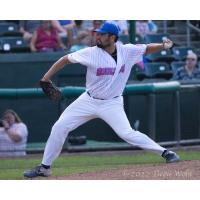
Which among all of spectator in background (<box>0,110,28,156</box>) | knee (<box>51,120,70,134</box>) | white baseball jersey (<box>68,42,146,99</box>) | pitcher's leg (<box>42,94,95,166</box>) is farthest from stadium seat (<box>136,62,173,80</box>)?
knee (<box>51,120,70,134</box>)

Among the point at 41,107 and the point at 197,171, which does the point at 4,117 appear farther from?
the point at 197,171

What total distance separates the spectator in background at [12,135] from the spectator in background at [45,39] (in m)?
1.86

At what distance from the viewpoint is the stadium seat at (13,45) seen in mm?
12898

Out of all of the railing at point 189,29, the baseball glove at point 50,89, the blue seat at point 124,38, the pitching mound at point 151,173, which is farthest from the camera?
the railing at point 189,29

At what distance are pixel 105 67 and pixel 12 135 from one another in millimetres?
3381

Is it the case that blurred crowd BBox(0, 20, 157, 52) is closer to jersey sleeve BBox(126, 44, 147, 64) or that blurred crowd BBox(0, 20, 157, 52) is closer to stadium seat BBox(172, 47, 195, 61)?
stadium seat BBox(172, 47, 195, 61)

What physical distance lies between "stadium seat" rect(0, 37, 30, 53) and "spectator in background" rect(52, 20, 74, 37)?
0.71 m

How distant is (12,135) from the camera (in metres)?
11.3

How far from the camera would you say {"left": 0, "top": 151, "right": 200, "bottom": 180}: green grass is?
8.99 m

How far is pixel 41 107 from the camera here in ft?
40.8

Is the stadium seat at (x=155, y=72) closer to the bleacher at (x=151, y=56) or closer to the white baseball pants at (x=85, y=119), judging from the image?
the bleacher at (x=151, y=56)

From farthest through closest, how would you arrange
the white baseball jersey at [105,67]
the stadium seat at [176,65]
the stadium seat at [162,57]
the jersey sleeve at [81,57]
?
the stadium seat at [162,57], the stadium seat at [176,65], the white baseball jersey at [105,67], the jersey sleeve at [81,57]

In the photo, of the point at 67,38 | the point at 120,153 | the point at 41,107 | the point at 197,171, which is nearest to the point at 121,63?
the point at 197,171

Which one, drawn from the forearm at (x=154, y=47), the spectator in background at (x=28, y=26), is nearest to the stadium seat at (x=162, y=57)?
the spectator in background at (x=28, y=26)
